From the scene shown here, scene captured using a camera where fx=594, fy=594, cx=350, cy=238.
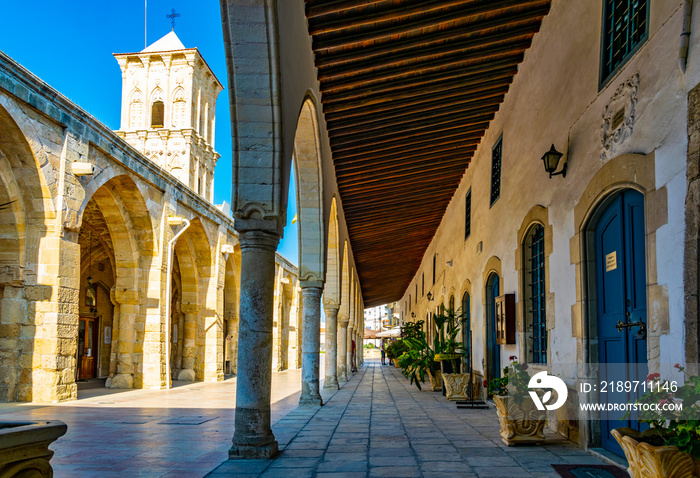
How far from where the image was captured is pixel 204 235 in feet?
51.3

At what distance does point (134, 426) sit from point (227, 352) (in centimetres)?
1342

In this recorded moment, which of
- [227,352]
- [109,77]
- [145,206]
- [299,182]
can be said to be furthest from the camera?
[109,77]

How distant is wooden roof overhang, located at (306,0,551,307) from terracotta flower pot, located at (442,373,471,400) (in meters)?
4.22

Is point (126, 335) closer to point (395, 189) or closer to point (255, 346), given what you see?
point (395, 189)

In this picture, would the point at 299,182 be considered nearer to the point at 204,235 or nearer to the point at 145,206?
the point at 145,206

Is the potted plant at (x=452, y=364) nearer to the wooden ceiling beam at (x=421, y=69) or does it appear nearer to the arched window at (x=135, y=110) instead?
the wooden ceiling beam at (x=421, y=69)

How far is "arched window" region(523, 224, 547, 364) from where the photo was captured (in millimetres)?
7566

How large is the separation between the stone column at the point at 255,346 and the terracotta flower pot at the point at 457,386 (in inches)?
230

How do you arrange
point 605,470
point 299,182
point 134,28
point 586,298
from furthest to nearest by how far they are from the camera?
point 134,28 < point 299,182 < point 586,298 < point 605,470

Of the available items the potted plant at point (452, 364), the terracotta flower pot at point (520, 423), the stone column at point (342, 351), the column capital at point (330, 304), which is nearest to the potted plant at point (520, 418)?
the terracotta flower pot at point (520, 423)

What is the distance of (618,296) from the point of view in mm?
5156

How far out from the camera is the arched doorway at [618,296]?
477 centimetres

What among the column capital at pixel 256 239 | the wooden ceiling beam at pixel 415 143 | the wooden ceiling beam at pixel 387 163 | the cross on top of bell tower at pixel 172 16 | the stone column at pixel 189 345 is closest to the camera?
the column capital at pixel 256 239

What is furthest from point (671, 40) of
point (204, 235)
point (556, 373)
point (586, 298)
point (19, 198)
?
point (204, 235)
